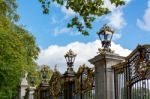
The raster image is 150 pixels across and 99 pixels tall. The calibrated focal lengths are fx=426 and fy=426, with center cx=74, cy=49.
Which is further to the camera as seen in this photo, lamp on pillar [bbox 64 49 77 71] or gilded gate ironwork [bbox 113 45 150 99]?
lamp on pillar [bbox 64 49 77 71]

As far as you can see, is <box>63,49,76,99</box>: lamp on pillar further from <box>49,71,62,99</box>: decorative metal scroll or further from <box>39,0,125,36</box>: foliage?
<box>39,0,125,36</box>: foliage

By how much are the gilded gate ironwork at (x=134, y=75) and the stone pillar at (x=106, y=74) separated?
18 cm

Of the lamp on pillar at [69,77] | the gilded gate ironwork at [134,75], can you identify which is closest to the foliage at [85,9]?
the gilded gate ironwork at [134,75]

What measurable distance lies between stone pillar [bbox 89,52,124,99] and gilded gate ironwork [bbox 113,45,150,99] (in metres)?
0.18

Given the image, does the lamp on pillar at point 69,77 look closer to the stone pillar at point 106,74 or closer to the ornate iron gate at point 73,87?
the ornate iron gate at point 73,87

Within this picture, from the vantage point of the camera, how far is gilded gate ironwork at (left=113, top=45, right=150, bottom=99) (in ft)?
35.1

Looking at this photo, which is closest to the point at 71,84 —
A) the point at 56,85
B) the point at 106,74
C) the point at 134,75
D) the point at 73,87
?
the point at 73,87

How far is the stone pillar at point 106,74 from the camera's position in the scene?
486 inches

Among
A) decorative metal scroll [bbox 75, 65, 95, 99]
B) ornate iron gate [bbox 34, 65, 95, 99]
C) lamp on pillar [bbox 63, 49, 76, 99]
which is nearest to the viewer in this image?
decorative metal scroll [bbox 75, 65, 95, 99]

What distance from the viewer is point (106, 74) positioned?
12.5 meters

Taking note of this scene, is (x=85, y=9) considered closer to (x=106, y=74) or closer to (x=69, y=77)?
(x=106, y=74)

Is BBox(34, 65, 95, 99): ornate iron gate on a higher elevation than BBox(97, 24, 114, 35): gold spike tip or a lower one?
lower

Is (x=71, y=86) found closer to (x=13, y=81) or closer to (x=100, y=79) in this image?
(x=100, y=79)

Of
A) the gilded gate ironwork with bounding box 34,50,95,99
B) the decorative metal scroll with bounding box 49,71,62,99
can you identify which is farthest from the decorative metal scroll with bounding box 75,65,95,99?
the decorative metal scroll with bounding box 49,71,62,99
